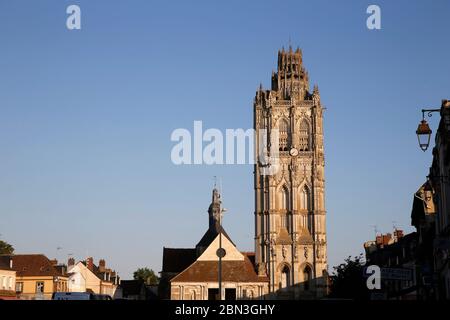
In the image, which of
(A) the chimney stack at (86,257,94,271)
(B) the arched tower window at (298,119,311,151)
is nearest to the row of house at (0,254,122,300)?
(A) the chimney stack at (86,257,94,271)

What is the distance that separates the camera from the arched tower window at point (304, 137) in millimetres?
117062

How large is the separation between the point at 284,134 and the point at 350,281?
52.9 meters

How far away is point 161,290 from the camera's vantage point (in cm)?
11638

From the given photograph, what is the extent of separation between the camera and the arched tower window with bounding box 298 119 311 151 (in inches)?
4609

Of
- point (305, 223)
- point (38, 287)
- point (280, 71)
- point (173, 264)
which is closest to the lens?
point (38, 287)

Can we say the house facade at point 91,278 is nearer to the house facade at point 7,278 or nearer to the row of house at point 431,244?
the house facade at point 7,278

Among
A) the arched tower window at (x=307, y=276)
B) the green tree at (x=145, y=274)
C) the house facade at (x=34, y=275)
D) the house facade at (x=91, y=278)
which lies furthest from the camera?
the green tree at (x=145, y=274)

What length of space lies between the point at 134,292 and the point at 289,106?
41.6 metres

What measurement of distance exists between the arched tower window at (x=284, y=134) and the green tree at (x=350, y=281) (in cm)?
4254

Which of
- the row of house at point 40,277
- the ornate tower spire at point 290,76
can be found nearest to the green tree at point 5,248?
the row of house at point 40,277

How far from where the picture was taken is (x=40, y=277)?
84.1 m

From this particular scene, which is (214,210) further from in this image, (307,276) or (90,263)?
(90,263)
